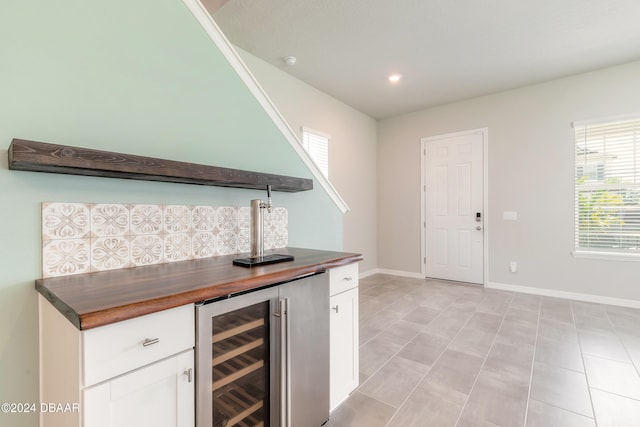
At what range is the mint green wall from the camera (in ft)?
3.35

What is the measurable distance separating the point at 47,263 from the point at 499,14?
3.57 m

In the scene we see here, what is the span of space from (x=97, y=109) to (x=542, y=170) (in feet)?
15.8

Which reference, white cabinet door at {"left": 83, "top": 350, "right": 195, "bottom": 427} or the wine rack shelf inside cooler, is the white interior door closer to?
the wine rack shelf inside cooler

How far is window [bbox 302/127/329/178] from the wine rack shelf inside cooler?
2982 millimetres

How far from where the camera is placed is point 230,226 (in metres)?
1.71

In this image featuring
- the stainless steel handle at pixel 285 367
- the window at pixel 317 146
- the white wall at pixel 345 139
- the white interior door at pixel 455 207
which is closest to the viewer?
the stainless steel handle at pixel 285 367

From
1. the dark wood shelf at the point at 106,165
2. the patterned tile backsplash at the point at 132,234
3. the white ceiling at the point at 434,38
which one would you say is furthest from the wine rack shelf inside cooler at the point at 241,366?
the white ceiling at the point at 434,38

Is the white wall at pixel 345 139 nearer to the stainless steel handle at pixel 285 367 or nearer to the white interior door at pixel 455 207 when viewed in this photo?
the white interior door at pixel 455 207

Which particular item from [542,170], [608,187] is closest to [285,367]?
[542,170]

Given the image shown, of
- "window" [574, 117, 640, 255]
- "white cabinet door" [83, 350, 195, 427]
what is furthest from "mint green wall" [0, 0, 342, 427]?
"window" [574, 117, 640, 255]

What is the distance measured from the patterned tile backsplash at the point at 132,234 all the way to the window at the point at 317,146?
7.69 feet

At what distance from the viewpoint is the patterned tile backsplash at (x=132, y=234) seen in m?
1.11

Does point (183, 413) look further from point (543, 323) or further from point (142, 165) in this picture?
point (543, 323)

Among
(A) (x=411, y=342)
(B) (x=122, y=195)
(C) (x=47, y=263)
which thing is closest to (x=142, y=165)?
(B) (x=122, y=195)
